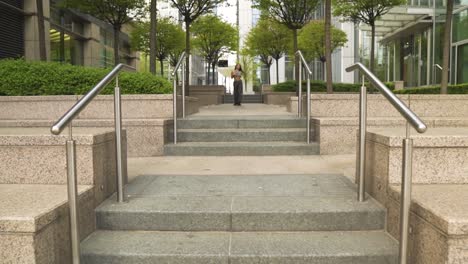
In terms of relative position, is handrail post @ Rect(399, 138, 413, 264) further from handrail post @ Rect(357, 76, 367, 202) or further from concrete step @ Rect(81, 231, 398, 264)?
handrail post @ Rect(357, 76, 367, 202)

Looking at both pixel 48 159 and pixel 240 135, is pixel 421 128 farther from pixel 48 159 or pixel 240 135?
pixel 240 135

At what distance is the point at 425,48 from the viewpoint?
24.4 meters

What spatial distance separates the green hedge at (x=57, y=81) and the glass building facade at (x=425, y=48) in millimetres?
15049

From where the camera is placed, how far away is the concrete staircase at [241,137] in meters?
6.88

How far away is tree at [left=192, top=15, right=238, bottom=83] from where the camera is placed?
80.8 ft

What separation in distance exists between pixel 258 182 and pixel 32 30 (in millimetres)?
16634

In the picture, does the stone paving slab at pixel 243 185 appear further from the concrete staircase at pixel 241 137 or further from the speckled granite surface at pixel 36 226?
the concrete staircase at pixel 241 137

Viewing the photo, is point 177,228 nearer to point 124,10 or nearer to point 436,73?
point 124,10

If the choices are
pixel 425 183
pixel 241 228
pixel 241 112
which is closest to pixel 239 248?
pixel 241 228

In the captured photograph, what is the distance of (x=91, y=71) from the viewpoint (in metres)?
8.62

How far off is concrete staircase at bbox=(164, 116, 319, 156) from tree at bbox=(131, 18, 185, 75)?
1705 cm

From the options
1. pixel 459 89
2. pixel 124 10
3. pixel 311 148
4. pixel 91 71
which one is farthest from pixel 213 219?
pixel 124 10

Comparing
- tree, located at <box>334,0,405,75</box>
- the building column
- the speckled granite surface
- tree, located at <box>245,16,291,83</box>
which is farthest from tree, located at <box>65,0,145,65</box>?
the speckled granite surface

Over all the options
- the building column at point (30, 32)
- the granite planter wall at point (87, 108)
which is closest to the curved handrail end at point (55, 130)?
the granite planter wall at point (87, 108)
